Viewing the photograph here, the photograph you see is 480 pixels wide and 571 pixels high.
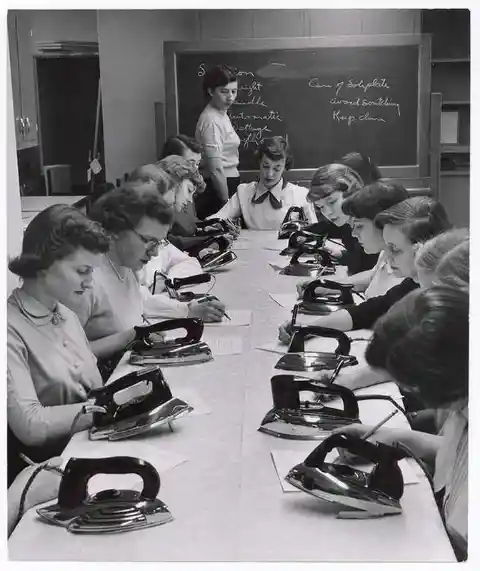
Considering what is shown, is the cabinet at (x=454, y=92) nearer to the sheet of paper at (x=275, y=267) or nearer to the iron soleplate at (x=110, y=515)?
the sheet of paper at (x=275, y=267)

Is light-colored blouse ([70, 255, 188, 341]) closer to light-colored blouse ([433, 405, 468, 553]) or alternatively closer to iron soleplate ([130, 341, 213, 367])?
iron soleplate ([130, 341, 213, 367])

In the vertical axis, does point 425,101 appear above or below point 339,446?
above

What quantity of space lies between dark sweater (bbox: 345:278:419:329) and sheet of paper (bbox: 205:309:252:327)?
0.32m

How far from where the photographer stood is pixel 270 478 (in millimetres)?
1976

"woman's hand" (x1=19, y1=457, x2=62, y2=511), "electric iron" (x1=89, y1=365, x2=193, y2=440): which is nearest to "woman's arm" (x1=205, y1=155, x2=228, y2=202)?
"electric iron" (x1=89, y1=365, x2=193, y2=440)

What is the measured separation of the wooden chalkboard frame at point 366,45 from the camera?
2279mm

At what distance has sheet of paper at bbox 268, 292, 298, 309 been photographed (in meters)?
2.50

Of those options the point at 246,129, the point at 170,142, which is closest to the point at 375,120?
the point at 246,129

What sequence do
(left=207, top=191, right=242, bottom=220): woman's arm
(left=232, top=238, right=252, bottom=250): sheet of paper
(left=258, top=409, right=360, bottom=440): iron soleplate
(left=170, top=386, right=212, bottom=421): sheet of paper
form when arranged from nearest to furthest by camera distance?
(left=258, top=409, right=360, bottom=440): iron soleplate < (left=170, top=386, right=212, bottom=421): sheet of paper < (left=207, top=191, right=242, bottom=220): woman's arm < (left=232, top=238, right=252, bottom=250): sheet of paper

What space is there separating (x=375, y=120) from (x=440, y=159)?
196mm

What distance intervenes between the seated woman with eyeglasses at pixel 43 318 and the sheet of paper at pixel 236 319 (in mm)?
428

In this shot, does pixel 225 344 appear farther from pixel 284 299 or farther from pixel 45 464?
pixel 45 464

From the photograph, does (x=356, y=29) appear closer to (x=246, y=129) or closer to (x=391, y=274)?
(x=246, y=129)

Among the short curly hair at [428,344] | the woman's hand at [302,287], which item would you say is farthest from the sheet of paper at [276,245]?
the short curly hair at [428,344]
